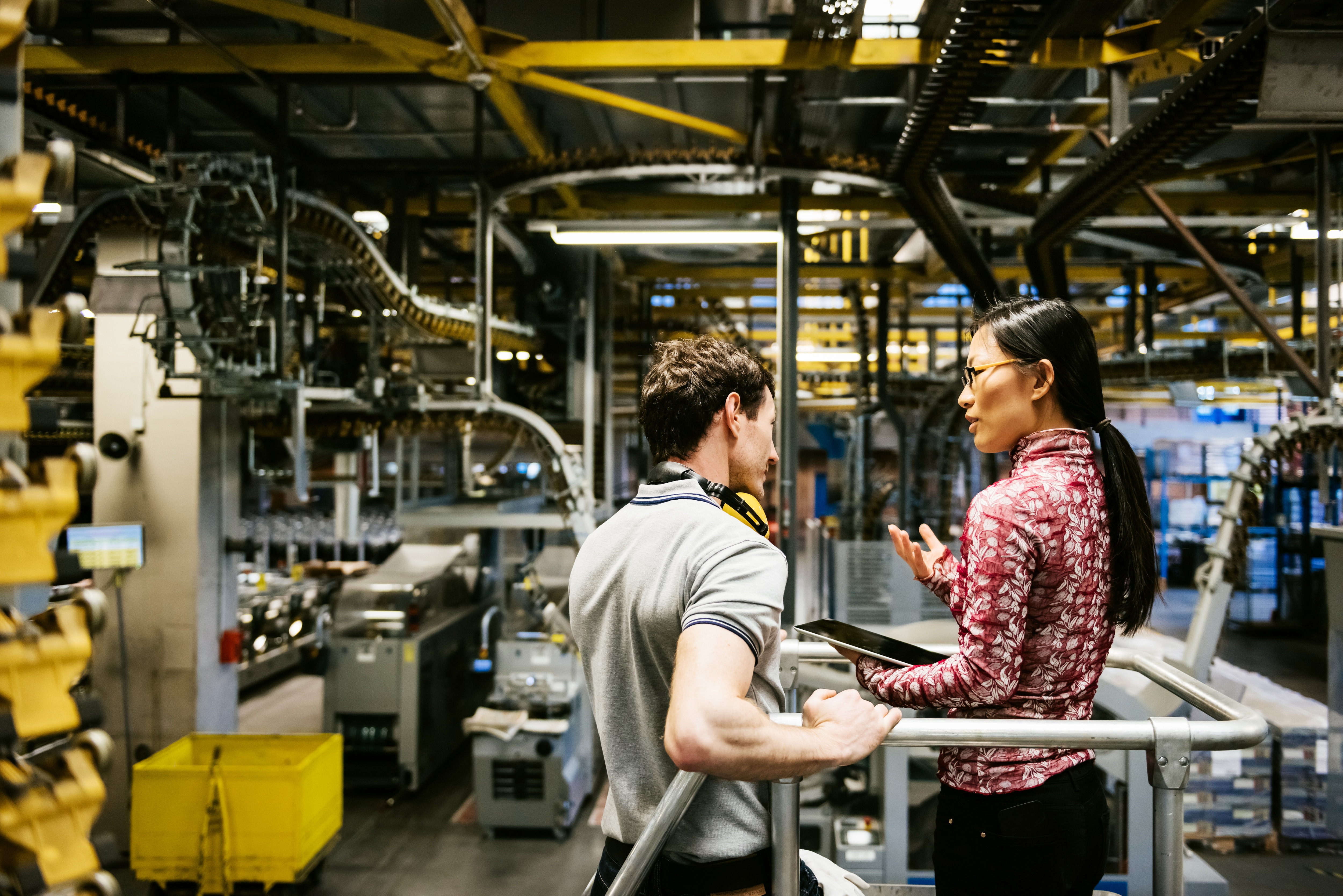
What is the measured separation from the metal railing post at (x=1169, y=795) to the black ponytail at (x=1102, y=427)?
19cm

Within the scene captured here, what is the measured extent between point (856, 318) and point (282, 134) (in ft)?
21.2

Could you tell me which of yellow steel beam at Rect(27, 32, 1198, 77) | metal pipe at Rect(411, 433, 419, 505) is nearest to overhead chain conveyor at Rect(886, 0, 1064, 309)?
yellow steel beam at Rect(27, 32, 1198, 77)

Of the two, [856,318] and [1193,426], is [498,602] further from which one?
[1193,426]

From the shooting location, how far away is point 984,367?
149 cm

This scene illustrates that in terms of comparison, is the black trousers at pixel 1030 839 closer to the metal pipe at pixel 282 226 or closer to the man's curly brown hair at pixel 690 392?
the man's curly brown hair at pixel 690 392

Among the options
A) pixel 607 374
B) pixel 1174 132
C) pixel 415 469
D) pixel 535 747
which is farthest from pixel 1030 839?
pixel 607 374

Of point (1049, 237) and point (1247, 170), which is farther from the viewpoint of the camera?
point (1247, 170)

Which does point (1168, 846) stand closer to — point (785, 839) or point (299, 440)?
point (785, 839)

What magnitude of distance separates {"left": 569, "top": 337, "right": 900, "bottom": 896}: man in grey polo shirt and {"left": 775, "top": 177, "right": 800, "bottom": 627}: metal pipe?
3435 mm

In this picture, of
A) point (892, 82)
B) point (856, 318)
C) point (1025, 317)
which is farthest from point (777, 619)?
point (856, 318)

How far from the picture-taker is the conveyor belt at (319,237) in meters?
4.84

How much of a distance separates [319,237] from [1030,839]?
5211 millimetres

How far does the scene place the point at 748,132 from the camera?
17.6ft

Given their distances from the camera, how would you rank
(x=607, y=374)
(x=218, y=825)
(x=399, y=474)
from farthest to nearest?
(x=607, y=374), (x=399, y=474), (x=218, y=825)
